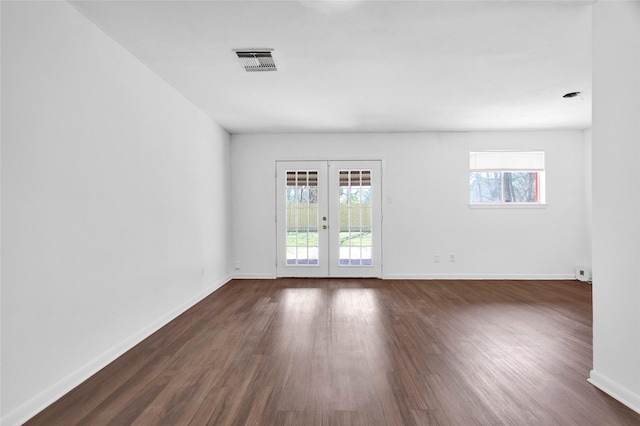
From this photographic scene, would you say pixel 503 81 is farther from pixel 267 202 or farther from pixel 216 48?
pixel 267 202

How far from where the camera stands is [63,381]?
7.50ft

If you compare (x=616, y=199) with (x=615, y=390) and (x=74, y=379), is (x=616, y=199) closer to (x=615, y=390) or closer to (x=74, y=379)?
(x=615, y=390)

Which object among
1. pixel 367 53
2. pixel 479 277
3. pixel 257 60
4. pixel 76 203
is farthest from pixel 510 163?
pixel 76 203

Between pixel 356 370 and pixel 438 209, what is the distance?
4.26 meters

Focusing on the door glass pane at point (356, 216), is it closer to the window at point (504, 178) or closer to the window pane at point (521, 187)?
the window at point (504, 178)

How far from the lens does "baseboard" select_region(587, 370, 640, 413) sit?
6.84 feet

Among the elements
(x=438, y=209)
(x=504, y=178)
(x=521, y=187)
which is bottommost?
(x=438, y=209)

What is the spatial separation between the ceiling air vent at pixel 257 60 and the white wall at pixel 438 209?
9.60 feet

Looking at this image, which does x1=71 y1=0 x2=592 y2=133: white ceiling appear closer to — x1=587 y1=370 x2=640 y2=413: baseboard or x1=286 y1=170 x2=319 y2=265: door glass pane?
x1=286 y1=170 x2=319 y2=265: door glass pane

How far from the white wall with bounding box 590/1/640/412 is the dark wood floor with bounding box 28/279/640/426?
24 centimetres

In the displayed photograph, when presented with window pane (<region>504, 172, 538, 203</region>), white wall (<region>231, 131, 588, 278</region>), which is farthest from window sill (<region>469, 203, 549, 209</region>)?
window pane (<region>504, 172, 538, 203</region>)

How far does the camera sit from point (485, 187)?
636cm

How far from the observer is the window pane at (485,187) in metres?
6.34

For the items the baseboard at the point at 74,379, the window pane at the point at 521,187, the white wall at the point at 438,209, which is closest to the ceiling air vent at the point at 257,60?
the baseboard at the point at 74,379
